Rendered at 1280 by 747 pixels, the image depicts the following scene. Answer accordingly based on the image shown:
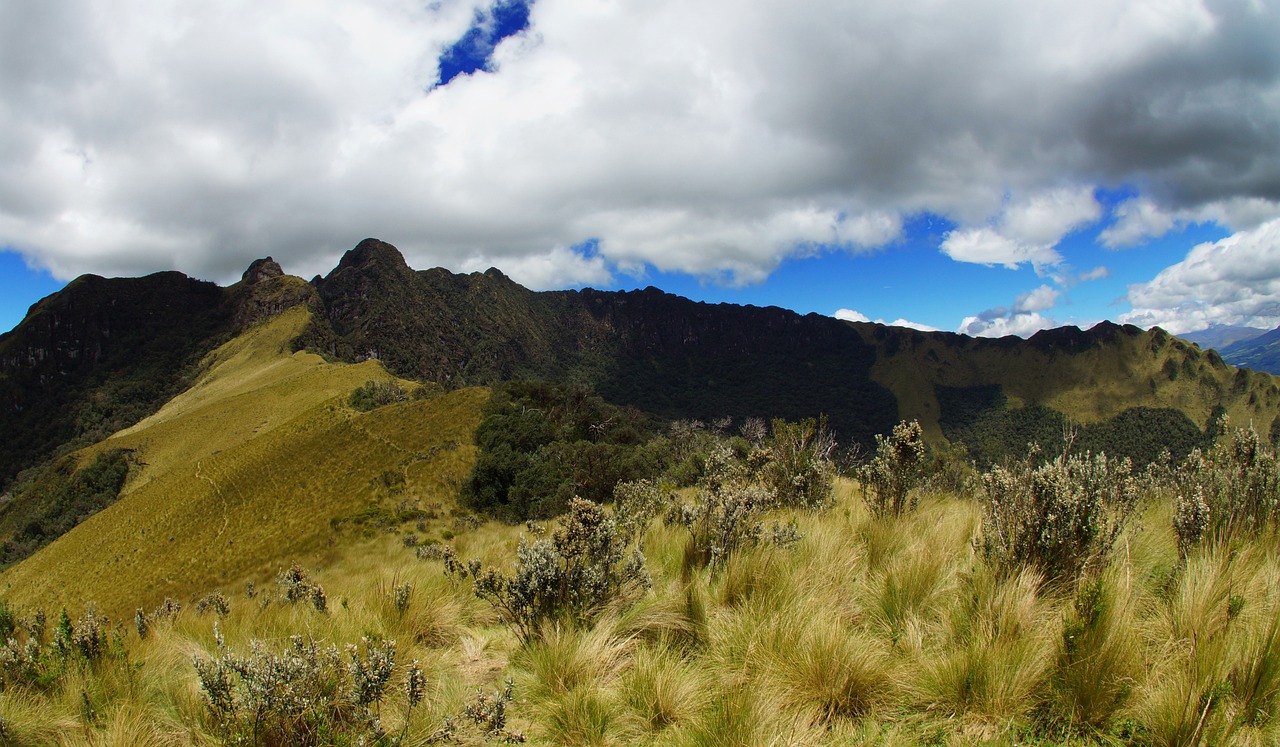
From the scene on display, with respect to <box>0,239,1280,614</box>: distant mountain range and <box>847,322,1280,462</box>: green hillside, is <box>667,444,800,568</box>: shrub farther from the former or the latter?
<box>847,322,1280,462</box>: green hillside

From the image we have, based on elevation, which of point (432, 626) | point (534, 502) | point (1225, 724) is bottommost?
point (534, 502)

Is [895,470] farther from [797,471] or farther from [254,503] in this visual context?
[254,503]

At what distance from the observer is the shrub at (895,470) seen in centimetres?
632

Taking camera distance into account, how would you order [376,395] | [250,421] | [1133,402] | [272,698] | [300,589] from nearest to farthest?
[272,698], [300,589], [376,395], [250,421], [1133,402]

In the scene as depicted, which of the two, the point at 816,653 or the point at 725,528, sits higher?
the point at 725,528

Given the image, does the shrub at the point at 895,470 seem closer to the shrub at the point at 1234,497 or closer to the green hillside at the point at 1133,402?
the shrub at the point at 1234,497

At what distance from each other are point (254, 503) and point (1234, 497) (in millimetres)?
53844

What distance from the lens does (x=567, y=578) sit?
419cm

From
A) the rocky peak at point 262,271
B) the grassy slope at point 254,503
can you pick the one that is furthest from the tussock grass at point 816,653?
the rocky peak at point 262,271

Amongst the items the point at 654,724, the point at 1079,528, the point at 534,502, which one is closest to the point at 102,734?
the point at 654,724

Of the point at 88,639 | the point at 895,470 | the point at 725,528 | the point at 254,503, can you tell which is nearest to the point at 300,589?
the point at 88,639

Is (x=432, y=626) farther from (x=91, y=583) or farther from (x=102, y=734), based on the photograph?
(x=91, y=583)

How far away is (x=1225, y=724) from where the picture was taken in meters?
2.20

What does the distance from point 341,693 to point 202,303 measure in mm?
246002
